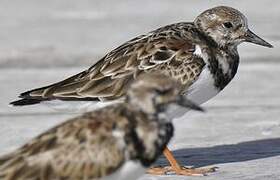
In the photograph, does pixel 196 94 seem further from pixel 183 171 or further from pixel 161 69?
pixel 183 171

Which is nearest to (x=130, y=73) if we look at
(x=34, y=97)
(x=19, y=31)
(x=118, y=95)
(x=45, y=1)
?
(x=118, y=95)

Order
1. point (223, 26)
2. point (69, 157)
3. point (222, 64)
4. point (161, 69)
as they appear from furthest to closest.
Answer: point (223, 26), point (222, 64), point (161, 69), point (69, 157)

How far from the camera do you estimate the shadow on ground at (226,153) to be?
25.4ft

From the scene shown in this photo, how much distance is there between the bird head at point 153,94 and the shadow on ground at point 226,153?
2.04 metres

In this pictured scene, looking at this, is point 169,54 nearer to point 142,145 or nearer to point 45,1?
point 142,145

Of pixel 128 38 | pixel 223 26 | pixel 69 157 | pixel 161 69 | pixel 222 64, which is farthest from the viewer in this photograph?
pixel 128 38

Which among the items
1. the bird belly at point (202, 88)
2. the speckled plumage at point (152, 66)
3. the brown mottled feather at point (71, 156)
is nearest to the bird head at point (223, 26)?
the speckled plumage at point (152, 66)

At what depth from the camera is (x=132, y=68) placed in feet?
24.4

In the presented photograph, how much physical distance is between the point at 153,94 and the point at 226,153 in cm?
237

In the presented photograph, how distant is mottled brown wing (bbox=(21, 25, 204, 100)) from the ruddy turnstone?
166 centimetres

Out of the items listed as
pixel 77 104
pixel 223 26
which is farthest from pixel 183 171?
pixel 223 26

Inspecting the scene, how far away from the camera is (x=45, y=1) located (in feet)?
45.3

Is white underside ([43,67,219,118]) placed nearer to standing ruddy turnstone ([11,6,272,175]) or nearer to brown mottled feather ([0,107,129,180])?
standing ruddy turnstone ([11,6,272,175])

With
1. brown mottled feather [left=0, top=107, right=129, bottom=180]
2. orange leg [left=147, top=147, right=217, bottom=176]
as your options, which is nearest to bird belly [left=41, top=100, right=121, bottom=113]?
orange leg [left=147, top=147, right=217, bottom=176]
